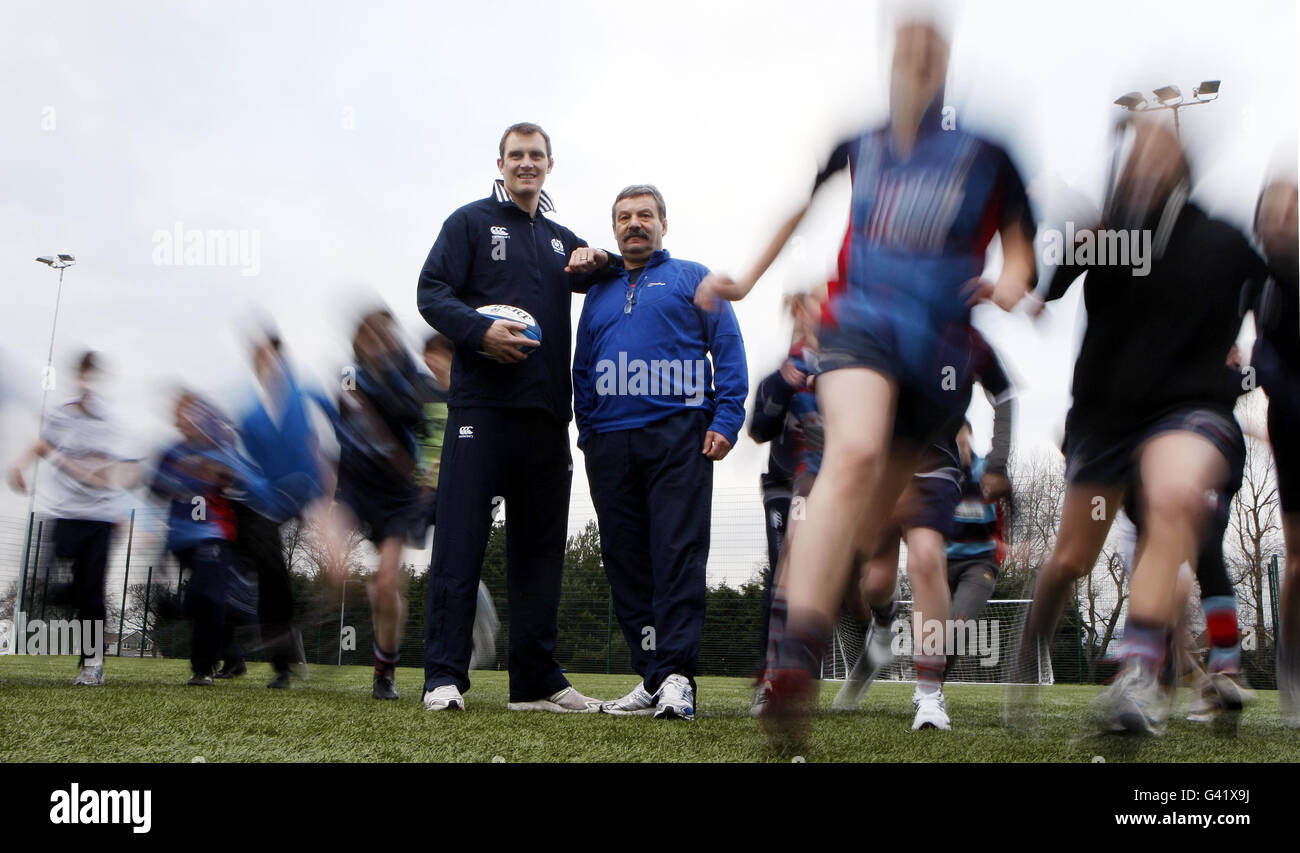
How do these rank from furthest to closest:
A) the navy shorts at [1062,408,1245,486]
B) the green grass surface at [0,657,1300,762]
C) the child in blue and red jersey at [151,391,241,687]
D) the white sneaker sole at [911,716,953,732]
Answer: the child in blue and red jersey at [151,391,241,687], the white sneaker sole at [911,716,953,732], the navy shorts at [1062,408,1245,486], the green grass surface at [0,657,1300,762]

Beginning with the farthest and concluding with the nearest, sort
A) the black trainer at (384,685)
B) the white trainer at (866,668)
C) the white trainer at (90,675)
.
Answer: the white trainer at (90,675), the white trainer at (866,668), the black trainer at (384,685)

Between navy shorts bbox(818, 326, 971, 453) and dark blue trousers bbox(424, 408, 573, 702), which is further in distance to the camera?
dark blue trousers bbox(424, 408, 573, 702)

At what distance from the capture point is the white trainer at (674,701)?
12.3ft

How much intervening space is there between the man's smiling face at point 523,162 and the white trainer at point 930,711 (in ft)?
8.93

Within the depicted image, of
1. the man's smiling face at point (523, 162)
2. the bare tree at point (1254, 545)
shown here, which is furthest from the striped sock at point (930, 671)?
the bare tree at point (1254, 545)

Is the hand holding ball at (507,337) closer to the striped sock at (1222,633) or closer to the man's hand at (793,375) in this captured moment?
the man's hand at (793,375)

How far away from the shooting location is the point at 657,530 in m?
4.05

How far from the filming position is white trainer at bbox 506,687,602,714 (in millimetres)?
4224

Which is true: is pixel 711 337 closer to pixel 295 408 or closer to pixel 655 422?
pixel 655 422

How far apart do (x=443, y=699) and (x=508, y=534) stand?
0.78m

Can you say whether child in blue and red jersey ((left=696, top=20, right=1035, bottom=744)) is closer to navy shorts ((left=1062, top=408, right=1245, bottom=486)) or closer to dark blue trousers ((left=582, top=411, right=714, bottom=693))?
navy shorts ((left=1062, top=408, right=1245, bottom=486))


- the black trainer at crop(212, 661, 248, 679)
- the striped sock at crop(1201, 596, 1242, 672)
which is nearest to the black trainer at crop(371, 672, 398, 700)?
the black trainer at crop(212, 661, 248, 679)

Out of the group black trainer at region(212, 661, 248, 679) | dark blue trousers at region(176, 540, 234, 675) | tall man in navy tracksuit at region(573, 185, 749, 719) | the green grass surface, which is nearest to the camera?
the green grass surface

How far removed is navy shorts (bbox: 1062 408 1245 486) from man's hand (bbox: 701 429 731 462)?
1389 millimetres
